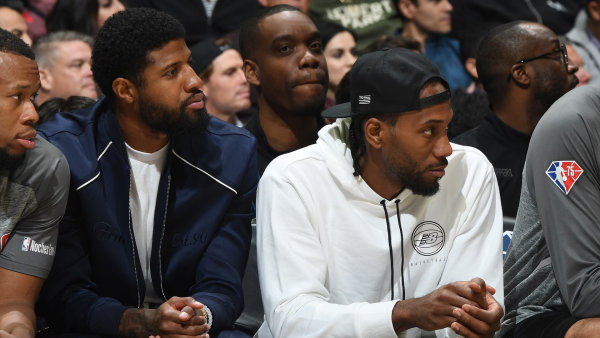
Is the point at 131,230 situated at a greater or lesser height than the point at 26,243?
lesser

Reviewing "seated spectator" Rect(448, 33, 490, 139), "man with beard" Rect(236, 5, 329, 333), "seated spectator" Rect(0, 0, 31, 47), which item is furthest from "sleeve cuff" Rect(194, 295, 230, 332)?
Result: "seated spectator" Rect(0, 0, 31, 47)

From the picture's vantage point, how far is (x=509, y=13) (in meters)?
6.76

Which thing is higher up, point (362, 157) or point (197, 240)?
point (362, 157)

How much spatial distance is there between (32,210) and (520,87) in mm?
2692

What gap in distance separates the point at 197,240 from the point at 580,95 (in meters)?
1.60

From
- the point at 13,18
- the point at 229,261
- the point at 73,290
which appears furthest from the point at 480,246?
the point at 13,18

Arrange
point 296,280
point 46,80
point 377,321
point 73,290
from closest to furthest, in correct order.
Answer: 1. point 377,321
2. point 296,280
3. point 73,290
4. point 46,80

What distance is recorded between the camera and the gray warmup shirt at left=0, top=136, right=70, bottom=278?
2.97 m

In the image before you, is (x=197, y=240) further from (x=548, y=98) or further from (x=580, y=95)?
(x=548, y=98)

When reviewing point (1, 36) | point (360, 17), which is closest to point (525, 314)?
point (1, 36)

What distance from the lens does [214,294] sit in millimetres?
3182

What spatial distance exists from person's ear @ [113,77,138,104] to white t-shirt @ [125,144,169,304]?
20 cm

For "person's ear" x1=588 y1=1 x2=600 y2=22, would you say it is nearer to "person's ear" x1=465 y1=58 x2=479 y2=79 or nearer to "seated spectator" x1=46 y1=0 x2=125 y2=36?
"person's ear" x1=465 y1=58 x2=479 y2=79

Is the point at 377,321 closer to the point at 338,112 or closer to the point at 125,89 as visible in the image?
the point at 338,112
